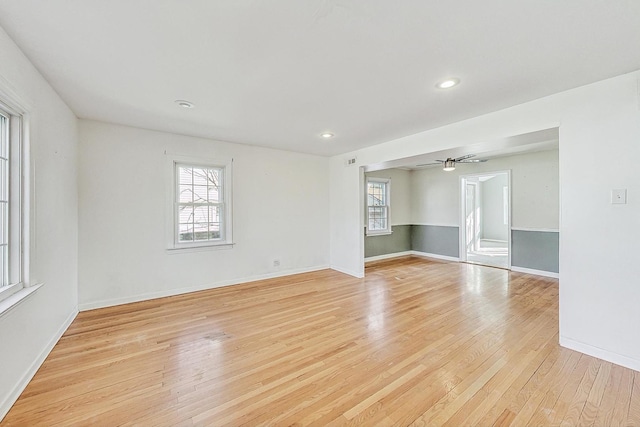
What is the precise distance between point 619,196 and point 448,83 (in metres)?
1.70

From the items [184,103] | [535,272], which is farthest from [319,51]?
[535,272]

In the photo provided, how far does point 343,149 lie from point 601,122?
3411 millimetres

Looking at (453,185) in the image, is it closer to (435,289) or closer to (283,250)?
(435,289)

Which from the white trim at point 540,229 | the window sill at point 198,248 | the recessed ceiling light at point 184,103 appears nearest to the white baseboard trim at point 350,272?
the window sill at point 198,248

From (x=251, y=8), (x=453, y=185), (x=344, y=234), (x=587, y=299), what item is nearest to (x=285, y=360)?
(x=251, y=8)

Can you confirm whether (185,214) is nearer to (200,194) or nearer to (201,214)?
(201,214)

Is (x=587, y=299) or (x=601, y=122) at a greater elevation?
(x=601, y=122)

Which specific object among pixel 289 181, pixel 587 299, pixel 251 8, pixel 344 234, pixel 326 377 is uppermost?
pixel 251 8

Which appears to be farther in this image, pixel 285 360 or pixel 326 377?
pixel 285 360

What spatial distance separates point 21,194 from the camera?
2.02 meters

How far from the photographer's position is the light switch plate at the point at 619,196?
2.20 metres

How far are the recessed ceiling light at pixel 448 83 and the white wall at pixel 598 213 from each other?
1018 mm

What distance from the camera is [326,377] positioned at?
2078 millimetres

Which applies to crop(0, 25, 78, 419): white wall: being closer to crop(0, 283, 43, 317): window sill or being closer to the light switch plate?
crop(0, 283, 43, 317): window sill
